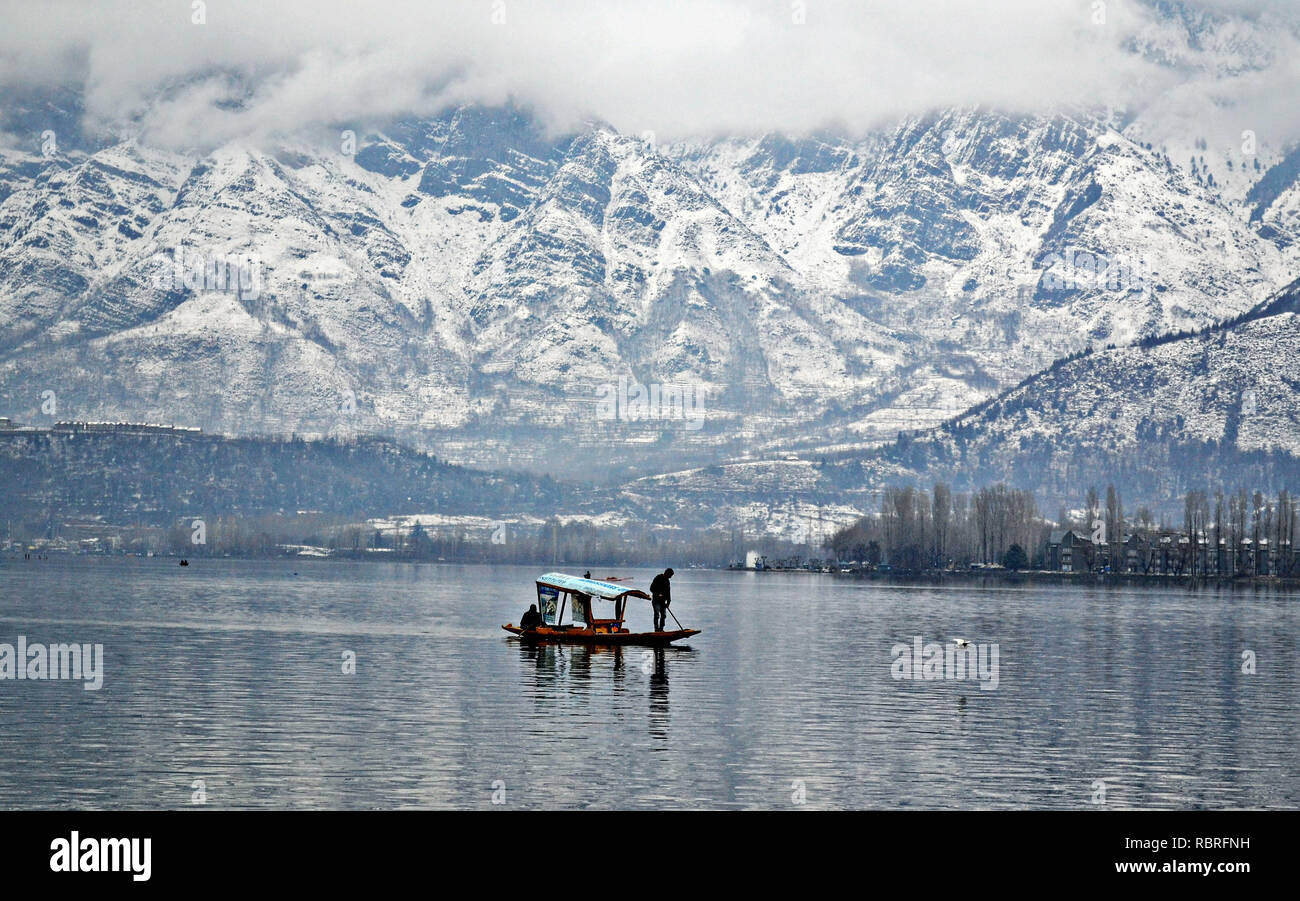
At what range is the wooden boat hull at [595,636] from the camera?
119m

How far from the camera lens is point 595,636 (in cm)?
11919

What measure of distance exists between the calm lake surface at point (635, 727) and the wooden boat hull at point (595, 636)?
5.56 feet

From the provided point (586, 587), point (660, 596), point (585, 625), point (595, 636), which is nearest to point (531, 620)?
point (585, 625)

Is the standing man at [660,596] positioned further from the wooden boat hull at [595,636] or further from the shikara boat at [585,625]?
the wooden boat hull at [595,636]

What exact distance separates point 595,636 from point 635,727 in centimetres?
4618

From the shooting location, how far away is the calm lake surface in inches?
2258

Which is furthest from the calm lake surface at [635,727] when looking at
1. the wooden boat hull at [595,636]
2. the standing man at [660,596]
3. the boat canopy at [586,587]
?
the standing man at [660,596]

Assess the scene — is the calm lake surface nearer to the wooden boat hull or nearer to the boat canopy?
the wooden boat hull
